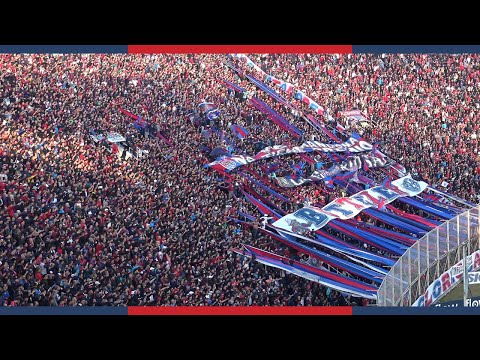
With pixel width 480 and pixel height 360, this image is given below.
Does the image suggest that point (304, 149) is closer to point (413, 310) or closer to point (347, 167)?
point (347, 167)

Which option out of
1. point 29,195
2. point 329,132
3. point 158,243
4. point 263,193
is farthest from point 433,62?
point 29,195

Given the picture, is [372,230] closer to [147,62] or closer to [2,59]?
[147,62]

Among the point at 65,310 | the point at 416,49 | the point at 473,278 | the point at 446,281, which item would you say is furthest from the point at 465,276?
the point at 65,310

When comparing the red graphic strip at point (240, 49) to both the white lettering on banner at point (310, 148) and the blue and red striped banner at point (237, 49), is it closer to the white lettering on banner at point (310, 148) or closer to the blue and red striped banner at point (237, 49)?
the blue and red striped banner at point (237, 49)

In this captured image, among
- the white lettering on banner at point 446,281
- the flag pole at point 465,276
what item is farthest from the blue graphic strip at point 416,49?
the white lettering on banner at point 446,281

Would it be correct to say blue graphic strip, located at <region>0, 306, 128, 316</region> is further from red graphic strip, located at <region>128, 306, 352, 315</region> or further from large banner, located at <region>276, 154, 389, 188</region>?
large banner, located at <region>276, 154, 389, 188</region>
